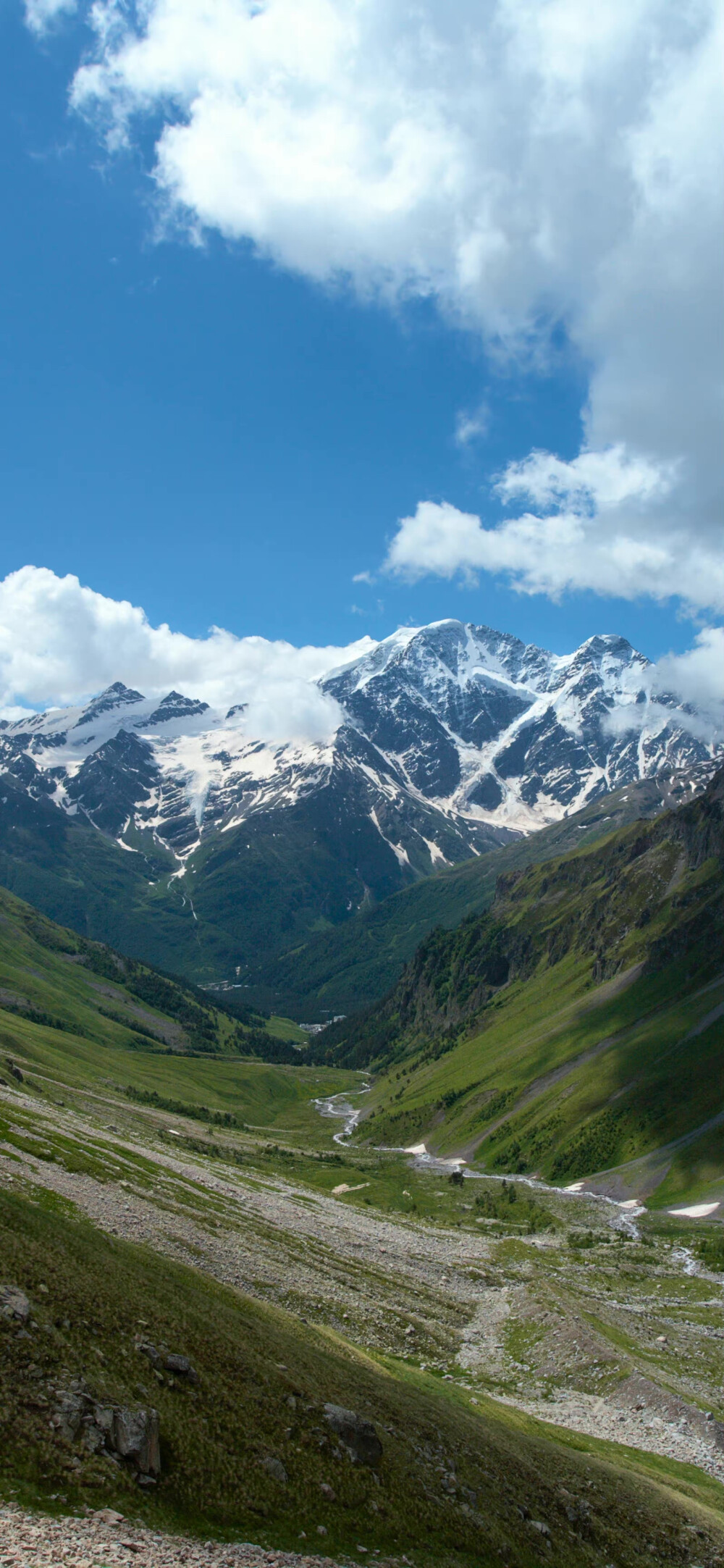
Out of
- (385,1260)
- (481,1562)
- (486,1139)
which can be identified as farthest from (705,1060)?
(481,1562)

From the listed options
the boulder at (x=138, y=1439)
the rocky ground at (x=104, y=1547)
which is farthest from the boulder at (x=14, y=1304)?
the rocky ground at (x=104, y=1547)

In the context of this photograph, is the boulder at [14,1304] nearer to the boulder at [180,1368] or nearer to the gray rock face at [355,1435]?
the boulder at [180,1368]

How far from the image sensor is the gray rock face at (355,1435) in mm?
27953

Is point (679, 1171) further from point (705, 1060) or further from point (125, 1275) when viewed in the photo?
point (125, 1275)

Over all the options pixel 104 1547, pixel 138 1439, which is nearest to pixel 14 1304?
pixel 138 1439

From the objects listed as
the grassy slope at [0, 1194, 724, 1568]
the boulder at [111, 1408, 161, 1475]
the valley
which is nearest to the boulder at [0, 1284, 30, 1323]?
the valley

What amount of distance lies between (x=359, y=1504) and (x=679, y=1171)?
13663 centimetres

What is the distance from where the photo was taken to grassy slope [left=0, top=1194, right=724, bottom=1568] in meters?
22.3

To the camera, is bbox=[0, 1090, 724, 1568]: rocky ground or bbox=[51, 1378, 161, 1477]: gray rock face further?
bbox=[0, 1090, 724, 1568]: rocky ground

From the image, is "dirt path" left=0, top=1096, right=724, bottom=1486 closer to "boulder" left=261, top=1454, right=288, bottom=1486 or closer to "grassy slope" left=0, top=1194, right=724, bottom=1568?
"grassy slope" left=0, top=1194, right=724, bottom=1568

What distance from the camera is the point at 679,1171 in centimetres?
14312

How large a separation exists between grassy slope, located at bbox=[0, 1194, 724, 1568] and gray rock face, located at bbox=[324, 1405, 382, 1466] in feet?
1.53

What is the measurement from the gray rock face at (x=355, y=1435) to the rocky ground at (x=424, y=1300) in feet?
18.7

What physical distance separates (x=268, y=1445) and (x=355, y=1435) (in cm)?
418
